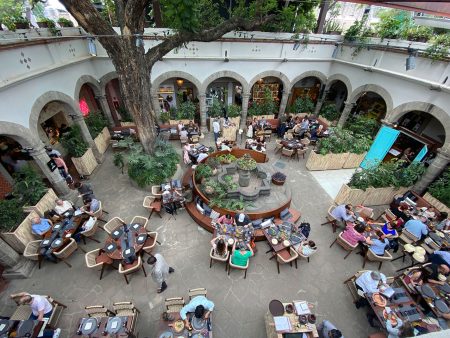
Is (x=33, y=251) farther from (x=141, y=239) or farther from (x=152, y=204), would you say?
(x=152, y=204)

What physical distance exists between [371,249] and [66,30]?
603 inches

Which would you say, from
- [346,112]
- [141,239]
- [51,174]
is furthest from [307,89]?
[51,174]

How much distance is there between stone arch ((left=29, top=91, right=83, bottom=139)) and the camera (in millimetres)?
7074

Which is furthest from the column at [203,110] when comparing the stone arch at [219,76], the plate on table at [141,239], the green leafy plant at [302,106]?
the plate on table at [141,239]

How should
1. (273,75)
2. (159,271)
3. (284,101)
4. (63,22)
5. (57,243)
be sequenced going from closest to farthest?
(159,271) → (57,243) → (63,22) → (273,75) → (284,101)

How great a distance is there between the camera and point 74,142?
9.48 metres

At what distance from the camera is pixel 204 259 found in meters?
6.73

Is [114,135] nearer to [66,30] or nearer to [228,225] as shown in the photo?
[66,30]

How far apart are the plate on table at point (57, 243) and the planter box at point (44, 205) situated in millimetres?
1526

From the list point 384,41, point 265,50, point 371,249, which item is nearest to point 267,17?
point 265,50

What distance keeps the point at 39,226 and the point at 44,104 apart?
433cm

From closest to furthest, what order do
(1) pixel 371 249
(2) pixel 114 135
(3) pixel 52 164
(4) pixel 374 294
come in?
1. (4) pixel 374 294
2. (1) pixel 371 249
3. (3) pixel 52 164
4. (2) pixel 114 135

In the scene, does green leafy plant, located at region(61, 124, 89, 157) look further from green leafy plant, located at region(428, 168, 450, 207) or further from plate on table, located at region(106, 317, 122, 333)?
green leafy plant, located at region(428, 168, 450, 207)

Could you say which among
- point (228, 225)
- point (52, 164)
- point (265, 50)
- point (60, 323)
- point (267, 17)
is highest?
point (267, 17)
